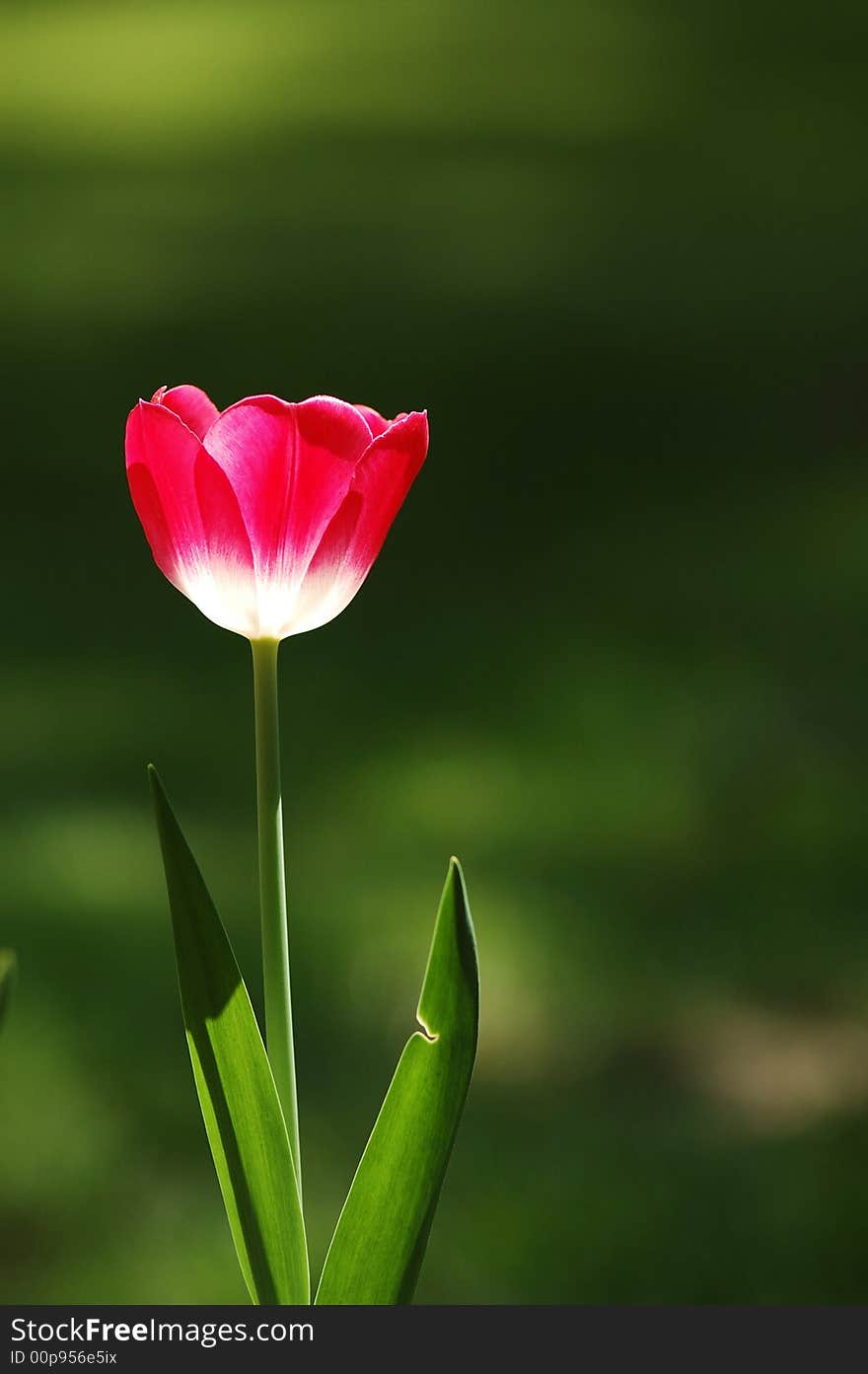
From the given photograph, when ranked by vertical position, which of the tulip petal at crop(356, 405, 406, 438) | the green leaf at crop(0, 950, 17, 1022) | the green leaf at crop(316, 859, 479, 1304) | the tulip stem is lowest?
the green leaf at crop(316, 859, 479, 1304)

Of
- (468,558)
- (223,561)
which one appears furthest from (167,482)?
(468,558)

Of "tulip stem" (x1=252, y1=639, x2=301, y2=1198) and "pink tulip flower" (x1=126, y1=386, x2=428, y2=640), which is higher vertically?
"pink tulip flower" (x1=126, y1=386, x2=428, y2=640)

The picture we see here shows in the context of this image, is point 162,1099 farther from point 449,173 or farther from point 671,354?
point 449,173

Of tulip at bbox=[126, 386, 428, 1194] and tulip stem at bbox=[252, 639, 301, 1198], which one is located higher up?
tulip at bbox=[126, 386, 428, 1194]

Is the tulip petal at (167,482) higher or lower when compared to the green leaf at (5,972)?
higher

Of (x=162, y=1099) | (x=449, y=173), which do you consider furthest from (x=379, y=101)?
(x=162, y=1099)

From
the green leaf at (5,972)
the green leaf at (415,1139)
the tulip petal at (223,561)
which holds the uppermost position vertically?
the tulip petal at (223,561)

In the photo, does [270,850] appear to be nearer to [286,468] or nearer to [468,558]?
[286,468]

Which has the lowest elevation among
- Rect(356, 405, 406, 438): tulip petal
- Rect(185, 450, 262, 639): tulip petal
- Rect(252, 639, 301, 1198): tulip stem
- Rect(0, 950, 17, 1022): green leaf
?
Rect(0, 950, 17, 1022): green leaf
